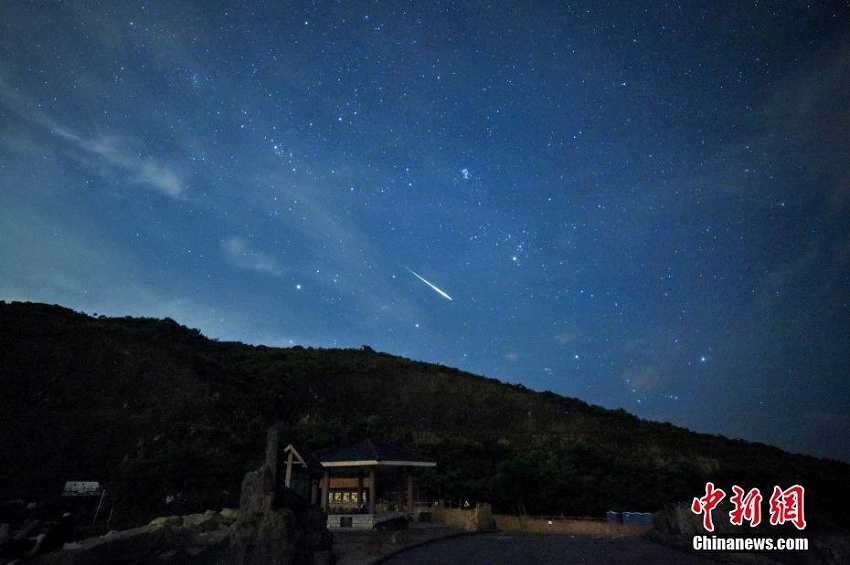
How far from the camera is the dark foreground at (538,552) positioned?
15.4 metres

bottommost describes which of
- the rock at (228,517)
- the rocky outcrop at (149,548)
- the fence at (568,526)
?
the fence at (568,526)

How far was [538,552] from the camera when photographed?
57.2ft

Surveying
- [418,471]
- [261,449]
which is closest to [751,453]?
[418,471]

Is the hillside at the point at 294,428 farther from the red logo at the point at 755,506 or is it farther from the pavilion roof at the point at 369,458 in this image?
the pavilion roof at the point at 369,458

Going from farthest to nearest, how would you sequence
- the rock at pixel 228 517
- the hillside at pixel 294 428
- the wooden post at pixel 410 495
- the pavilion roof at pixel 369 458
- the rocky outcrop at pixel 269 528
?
the hillside at pixel 294 428, the wooden post at pixel 410 495, the pavilion roof at pixel 369 458, the rock at pixel 228 517, the rocky outcrop at pixel 269 528

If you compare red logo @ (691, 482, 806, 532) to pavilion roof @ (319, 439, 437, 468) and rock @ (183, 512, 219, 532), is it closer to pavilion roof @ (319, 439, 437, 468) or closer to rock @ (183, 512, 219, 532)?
pavilion roof @ (319, 439, 437, 468)

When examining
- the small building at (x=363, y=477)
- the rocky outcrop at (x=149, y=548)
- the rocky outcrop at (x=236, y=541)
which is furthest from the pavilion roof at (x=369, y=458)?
the rocky outcrop at (x=149, y=548)

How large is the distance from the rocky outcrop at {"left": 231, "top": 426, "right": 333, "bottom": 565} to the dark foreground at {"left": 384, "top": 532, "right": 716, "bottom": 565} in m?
3.58

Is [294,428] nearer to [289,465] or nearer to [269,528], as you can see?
[289,465]

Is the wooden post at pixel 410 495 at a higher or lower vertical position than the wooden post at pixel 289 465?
lower

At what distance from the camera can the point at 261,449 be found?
38594 mm

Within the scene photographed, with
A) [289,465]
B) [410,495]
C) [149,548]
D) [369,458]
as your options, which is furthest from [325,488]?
[149,548]

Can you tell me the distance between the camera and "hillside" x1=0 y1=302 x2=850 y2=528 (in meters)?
31.1

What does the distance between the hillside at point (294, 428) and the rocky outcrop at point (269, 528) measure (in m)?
14.5
